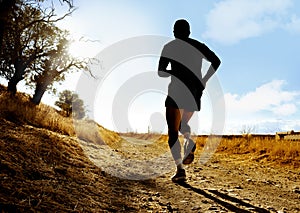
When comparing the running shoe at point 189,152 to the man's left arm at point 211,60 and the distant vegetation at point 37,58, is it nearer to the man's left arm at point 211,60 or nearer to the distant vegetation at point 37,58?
the man's left arm at point 211,60

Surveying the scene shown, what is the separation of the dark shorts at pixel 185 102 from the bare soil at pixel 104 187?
1.16 metres

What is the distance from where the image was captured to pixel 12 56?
17891mm

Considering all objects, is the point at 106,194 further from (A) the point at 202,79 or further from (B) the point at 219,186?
(A) the point at 202,79

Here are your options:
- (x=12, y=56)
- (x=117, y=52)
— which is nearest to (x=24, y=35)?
(x=12, y=56)

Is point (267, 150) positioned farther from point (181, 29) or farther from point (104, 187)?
point (104, 187)

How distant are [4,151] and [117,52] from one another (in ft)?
24.5

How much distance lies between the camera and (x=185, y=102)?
4.43m

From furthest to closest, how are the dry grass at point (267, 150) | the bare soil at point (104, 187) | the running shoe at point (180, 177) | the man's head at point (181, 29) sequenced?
1. the dry grass at point (267, 150)
2. the man's head at point (181, 29)
3. the running shoe at point (180, 177)
4. the bare soil at point (104, 187)

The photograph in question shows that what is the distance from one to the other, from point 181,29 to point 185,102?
1.20 meters

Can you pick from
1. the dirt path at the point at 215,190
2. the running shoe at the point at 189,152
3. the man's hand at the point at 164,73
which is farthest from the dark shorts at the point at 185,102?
the dirt path at the point at 215,190

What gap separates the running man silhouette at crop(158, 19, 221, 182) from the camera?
4.39m

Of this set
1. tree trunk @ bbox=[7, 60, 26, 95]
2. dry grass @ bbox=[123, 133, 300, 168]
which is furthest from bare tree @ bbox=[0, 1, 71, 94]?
dry grass @ bbox=[123, 133, 300, 168]

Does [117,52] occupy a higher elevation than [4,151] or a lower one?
higher

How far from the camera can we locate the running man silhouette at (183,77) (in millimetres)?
4391
